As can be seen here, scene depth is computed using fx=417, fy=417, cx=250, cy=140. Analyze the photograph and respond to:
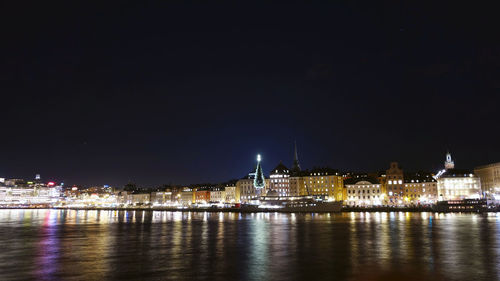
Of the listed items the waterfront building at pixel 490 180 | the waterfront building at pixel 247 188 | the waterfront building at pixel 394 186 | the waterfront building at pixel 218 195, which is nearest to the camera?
the waterfront building at pixel 490 180

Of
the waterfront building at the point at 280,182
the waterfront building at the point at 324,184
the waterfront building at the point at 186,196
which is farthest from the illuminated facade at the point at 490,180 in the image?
the waterfront building at the point at 186,196

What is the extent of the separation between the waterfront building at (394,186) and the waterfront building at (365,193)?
128 inches

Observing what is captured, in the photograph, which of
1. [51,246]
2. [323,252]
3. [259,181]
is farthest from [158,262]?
[259,181]

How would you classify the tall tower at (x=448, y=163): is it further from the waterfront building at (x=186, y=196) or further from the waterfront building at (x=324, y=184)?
the waterfront building at (x=186, y=196)

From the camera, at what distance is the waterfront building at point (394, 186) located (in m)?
119

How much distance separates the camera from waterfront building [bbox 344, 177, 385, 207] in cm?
12300

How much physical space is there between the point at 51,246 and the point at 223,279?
19.6 metres

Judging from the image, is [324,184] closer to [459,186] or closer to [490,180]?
[459,186]

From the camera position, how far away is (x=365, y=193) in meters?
125

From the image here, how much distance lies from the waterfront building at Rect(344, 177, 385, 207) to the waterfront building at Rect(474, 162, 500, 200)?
29.1 m

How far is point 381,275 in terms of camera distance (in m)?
20.0

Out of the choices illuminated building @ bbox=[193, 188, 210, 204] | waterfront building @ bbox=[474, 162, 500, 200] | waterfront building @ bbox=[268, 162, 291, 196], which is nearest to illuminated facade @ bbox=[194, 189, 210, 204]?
illuminated building @ bbox=[193, 188, 210, 204]

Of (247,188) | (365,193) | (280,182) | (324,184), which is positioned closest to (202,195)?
(247,188)

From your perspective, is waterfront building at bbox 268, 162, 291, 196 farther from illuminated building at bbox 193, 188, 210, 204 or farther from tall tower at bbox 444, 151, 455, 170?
tall tower at bbox 444, 151, 455, 170
